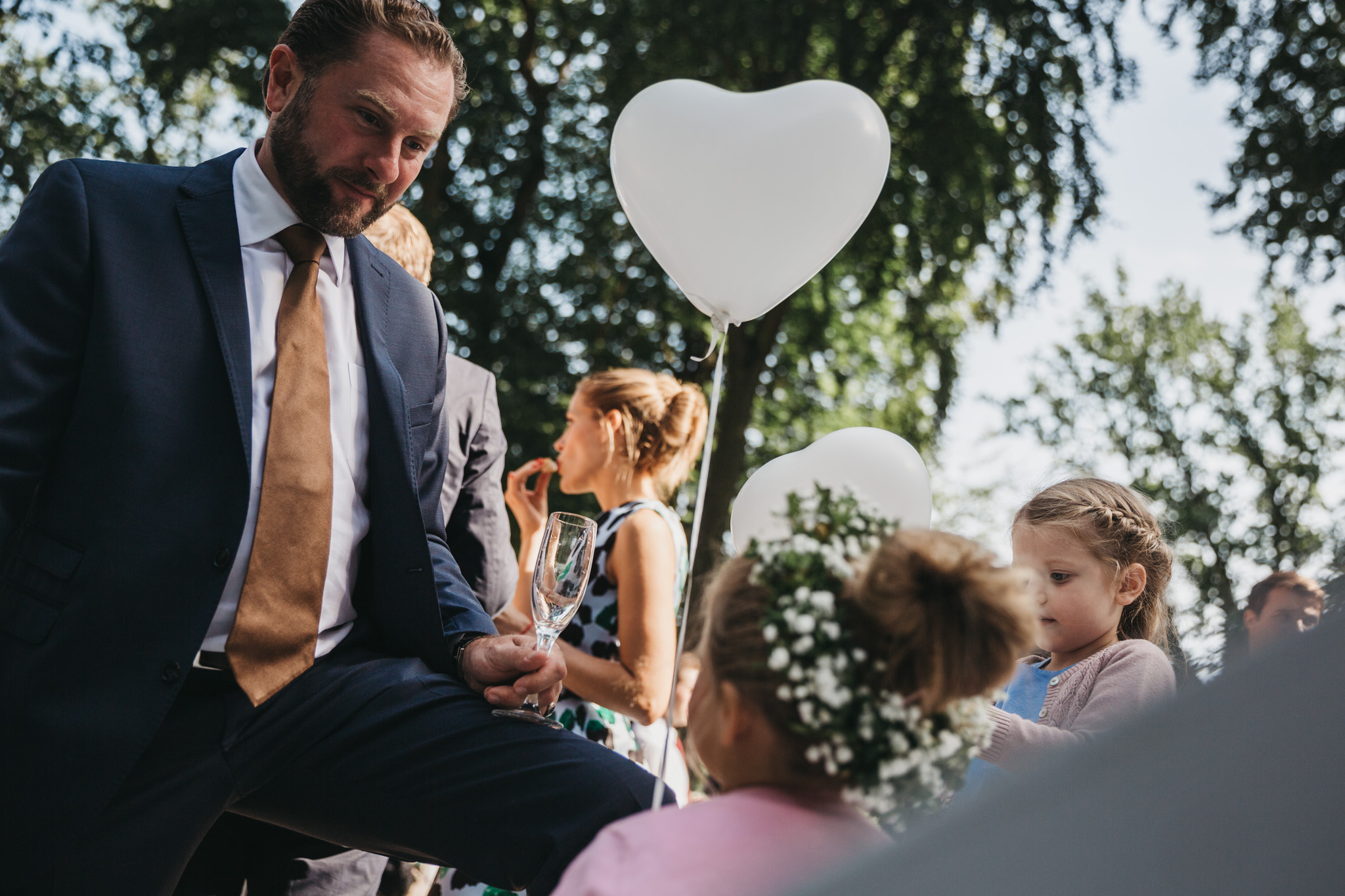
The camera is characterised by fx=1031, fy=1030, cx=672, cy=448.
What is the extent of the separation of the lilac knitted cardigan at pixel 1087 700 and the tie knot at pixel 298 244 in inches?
72.7

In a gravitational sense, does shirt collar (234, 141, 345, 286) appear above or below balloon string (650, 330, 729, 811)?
above

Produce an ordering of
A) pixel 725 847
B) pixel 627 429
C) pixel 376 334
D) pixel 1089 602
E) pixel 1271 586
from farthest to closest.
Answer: pixel 1271 586 → pixel 627 429 → pixel 1089 602 → pixel 376 334 → pixel 725 847

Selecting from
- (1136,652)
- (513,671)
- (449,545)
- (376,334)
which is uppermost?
(376,334)

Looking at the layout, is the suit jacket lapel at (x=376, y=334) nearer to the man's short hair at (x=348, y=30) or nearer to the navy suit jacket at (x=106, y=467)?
the navy suit jacket at (x=106, y=467)

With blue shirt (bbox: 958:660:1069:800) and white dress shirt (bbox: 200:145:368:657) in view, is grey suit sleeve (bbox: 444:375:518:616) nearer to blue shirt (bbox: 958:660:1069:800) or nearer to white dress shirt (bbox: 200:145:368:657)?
white dress shirt (bbox: 200:145:368:657)

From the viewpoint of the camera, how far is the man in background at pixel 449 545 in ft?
8.34

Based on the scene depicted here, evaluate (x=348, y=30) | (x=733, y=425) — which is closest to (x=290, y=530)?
(x=348, y=30)

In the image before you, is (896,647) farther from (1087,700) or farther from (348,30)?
(348,30)

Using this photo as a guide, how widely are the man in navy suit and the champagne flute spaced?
3.0 inches

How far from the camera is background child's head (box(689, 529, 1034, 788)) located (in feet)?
4.77

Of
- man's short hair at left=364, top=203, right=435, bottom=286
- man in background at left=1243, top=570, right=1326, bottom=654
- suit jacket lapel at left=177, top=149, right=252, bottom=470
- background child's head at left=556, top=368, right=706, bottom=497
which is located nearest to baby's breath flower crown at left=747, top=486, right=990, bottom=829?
suit jacket lapel at left=177, top=149, right=252, bottom=470

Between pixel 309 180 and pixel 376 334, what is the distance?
0.38 meters

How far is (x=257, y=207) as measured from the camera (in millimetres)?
2377

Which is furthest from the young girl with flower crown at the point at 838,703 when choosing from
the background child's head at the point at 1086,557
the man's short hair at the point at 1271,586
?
the man's short hair at the point at 1271,586
